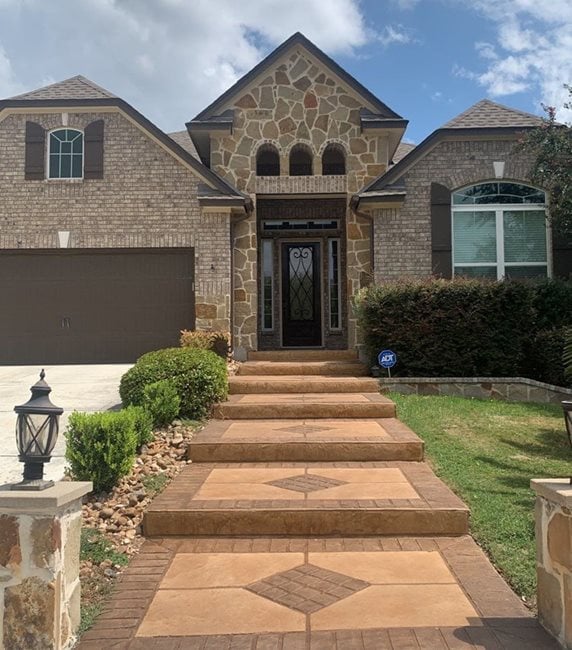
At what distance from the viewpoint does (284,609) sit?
325 centimetres

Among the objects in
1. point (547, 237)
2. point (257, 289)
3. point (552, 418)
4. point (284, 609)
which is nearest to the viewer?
point (284, 609)

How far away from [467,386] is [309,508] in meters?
5.66

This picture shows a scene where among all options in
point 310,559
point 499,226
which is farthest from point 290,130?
point 310,559

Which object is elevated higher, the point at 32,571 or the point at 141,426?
the point at 141,426

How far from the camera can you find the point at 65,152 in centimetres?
1227

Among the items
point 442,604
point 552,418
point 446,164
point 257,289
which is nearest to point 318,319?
point 257,289

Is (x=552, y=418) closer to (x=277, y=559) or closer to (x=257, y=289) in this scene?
(x=277, y=559)

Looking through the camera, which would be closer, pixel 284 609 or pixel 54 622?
pixel 54 622

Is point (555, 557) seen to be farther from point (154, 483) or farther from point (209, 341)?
point (209, 341)

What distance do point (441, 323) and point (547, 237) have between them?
4053 millimetres

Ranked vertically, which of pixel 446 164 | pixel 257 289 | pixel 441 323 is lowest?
pixel 441 323

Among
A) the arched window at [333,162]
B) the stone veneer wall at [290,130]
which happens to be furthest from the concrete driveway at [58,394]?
the arched window at [333,162]

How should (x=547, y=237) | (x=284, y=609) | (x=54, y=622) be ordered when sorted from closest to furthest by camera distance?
(x=54, y=622), (x=284, y=609), (x=547, y=237)

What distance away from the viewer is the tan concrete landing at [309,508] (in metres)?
4.36
